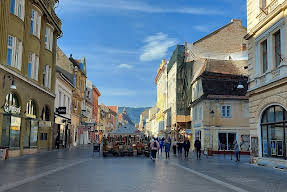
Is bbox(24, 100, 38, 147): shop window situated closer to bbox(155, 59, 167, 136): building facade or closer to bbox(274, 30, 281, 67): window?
bbox(274, 30, 281, 67): window

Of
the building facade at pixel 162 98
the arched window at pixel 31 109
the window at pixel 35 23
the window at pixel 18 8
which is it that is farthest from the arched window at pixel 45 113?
the building facade at pixel 162 98

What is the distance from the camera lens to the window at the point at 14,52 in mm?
20719

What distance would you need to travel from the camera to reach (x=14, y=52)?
69.5ft

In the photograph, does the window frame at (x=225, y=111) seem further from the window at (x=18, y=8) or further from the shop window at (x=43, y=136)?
the window at (x=18, y=8)

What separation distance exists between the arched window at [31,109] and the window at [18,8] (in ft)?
21.5

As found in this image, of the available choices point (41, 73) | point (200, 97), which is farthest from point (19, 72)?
point (200, 97)

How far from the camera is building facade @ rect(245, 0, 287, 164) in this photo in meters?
16.1

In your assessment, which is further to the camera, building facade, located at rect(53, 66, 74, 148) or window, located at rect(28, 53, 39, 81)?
building facade, located at rect(53, 66, 74, 148)

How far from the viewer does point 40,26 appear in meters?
26.8

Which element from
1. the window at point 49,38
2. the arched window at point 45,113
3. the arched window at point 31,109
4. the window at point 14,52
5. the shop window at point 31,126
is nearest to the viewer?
the window at point 14,52

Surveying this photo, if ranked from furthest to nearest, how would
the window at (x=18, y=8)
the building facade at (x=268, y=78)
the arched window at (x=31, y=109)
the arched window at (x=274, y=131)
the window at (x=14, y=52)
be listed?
the arched window at (x=31, y=109) < the window at (x=18, y=8) < the window at (x=14, y=52) < the arched window at (x=274, y=131) < the building facade at (x=268, y=78)

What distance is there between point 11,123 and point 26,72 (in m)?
4.39

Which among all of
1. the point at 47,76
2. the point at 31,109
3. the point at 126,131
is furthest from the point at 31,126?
the point at 126,131

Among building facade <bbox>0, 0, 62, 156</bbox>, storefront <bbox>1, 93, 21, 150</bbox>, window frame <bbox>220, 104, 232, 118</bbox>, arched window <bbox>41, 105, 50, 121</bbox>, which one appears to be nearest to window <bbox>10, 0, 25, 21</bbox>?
building facade <bbox>0, 0, 62, 156</bbox>
